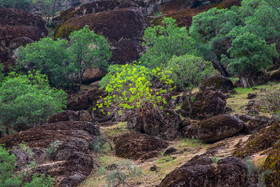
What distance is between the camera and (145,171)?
1302cm

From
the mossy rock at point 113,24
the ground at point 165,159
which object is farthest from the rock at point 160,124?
the mossy rock at point 113,24

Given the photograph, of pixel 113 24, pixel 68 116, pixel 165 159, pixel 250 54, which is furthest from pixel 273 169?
pixel 113 24

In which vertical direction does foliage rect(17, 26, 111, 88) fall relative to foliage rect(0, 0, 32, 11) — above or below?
below

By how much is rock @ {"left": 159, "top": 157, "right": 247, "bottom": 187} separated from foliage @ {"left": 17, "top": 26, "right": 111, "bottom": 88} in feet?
121

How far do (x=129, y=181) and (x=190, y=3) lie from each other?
6743cm

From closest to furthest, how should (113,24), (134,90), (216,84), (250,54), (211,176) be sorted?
(211,176), (134,90), (216,84), (250,54), (113,24)

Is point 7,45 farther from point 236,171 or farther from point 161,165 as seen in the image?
point 236,171

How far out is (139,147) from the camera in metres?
17.4

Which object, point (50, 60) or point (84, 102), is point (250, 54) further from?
point (50, 60)

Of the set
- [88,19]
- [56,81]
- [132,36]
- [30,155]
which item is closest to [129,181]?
[30,155]

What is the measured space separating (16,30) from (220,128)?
53.4m

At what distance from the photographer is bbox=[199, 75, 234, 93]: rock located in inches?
1168

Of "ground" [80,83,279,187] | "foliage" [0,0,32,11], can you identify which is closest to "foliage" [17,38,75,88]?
"ground" [80,83,279,187]

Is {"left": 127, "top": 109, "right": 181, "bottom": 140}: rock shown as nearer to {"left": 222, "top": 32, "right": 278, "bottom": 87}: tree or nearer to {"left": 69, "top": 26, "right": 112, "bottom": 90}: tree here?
{"left": 222, "top": 32, "right": 278, "bottom": 87}: tree
